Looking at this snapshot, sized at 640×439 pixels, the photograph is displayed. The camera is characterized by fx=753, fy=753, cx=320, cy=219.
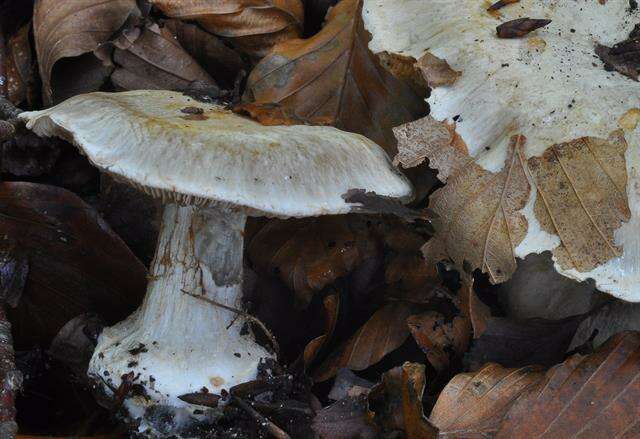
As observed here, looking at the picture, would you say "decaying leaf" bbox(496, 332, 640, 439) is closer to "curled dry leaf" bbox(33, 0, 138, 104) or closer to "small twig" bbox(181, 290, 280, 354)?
"small twig" bbox(181, 290, 280, 354)

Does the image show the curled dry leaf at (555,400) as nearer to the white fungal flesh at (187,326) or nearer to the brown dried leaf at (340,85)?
the white fungal flesh at (187,326)

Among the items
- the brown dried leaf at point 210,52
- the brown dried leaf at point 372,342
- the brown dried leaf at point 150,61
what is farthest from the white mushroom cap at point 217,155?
the brown dried leaf at point 210,52

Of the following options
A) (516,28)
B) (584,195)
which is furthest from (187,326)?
(516,28)

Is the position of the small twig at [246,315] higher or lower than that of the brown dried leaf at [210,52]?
lower

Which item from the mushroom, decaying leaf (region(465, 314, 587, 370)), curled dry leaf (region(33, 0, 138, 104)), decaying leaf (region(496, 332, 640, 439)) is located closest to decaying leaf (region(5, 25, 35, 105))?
curled dry leaf (region(33, 0, 138, 104))

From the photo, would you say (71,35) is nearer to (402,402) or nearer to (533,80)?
(533,80)

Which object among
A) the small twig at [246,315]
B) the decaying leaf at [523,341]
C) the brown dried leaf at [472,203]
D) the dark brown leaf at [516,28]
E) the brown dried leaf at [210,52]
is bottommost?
the decaying leaf at [523,341]
